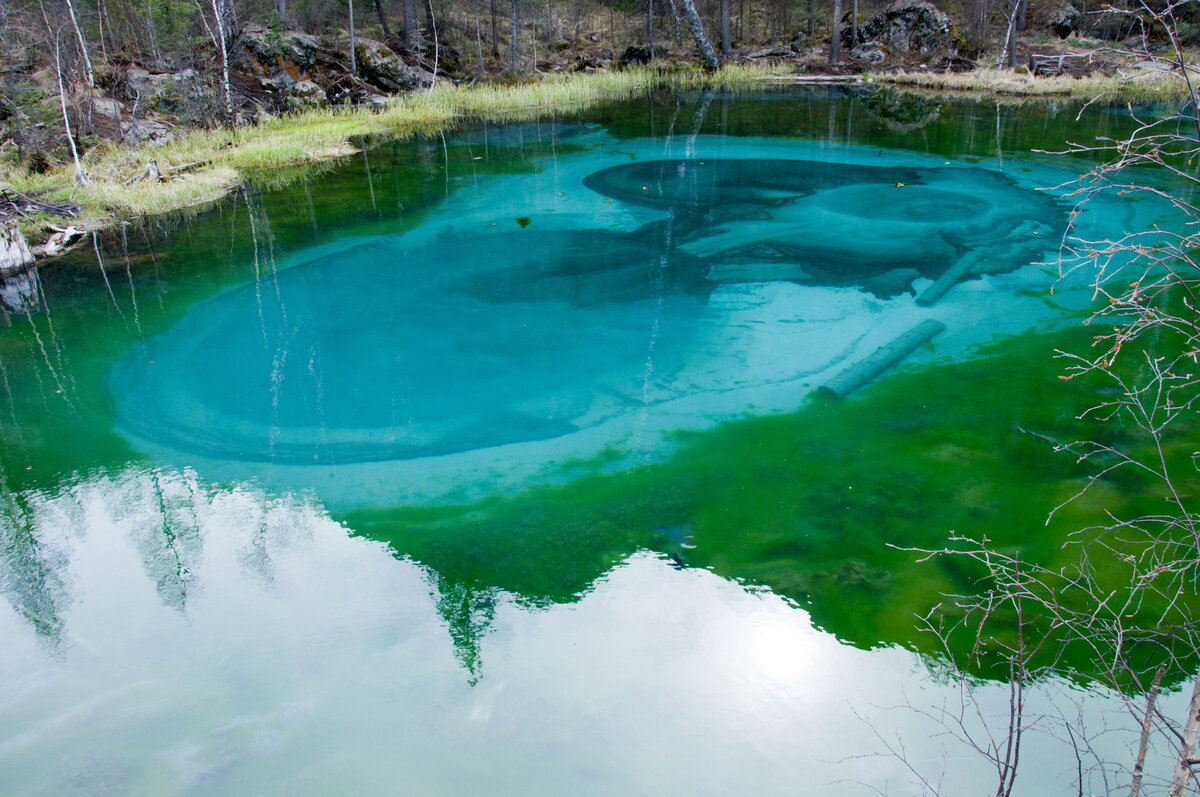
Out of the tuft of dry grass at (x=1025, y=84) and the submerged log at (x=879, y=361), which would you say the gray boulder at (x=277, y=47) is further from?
the submerged log at (x=879, y=361)

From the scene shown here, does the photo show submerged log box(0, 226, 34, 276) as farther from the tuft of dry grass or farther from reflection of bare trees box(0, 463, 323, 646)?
the tuft of dry grass

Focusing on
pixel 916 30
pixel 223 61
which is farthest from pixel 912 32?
pixel 223 61

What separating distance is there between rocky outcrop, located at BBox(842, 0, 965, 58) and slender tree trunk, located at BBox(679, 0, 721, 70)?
→ 448 cm

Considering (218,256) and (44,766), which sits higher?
(218,256)

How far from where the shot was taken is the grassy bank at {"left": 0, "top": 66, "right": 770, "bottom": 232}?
30.8ft

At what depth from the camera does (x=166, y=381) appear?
534cm

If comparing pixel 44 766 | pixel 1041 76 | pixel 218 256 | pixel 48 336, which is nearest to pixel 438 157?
pixel 218 256

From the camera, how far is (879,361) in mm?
5297

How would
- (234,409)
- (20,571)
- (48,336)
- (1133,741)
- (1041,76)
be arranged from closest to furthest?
(1133,741) → (20,571) → (234,409) → (48,336) → (1041,76)

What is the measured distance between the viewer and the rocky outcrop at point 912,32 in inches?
832

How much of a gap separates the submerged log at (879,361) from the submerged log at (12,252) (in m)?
7.41

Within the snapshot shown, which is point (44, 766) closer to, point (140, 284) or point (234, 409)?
point (234, 409)

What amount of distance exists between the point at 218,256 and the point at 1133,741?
794 centimetres

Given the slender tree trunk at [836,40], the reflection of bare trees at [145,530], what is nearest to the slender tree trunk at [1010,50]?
the slender tree trunk at [836,40]
